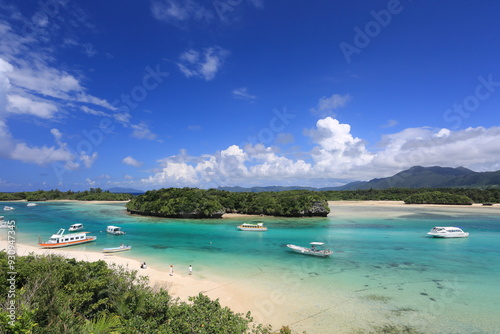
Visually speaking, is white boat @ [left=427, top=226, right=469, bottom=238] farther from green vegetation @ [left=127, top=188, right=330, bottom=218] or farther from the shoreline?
the shoreline

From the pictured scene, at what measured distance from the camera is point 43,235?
41875 mm

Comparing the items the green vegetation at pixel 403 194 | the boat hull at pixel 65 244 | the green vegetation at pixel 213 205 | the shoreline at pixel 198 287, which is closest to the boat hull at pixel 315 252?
the shoreline at pixel 198 287

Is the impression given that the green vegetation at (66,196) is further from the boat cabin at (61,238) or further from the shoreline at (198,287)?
the shoreline at (198,287)

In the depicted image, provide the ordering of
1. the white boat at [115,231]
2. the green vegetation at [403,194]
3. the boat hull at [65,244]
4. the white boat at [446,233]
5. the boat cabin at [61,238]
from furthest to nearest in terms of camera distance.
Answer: the green vegetation at [403,194], the white boat at [446,233], the white boat at [115,231], the boat cabin at [61,238], the boat hull at [65,244]

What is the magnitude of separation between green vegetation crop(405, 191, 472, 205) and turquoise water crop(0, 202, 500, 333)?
A: 8111 centimetres

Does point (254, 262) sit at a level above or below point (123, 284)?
below

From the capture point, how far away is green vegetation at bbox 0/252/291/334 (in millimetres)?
7823

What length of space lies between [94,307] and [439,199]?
475 ft

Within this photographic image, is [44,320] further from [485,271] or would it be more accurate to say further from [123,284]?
[485,271]

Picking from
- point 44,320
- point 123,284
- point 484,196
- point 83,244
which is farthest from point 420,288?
point 484,196

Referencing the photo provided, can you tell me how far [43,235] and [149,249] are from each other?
2184 cm

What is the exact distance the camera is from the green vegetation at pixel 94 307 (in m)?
7.82

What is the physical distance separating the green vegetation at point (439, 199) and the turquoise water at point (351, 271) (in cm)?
8111

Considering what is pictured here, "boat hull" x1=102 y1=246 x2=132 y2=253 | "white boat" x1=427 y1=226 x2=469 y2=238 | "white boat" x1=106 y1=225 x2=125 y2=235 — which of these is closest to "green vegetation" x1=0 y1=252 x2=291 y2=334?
"boat hull" x1=102 y1=246 x2=132 y2=253
